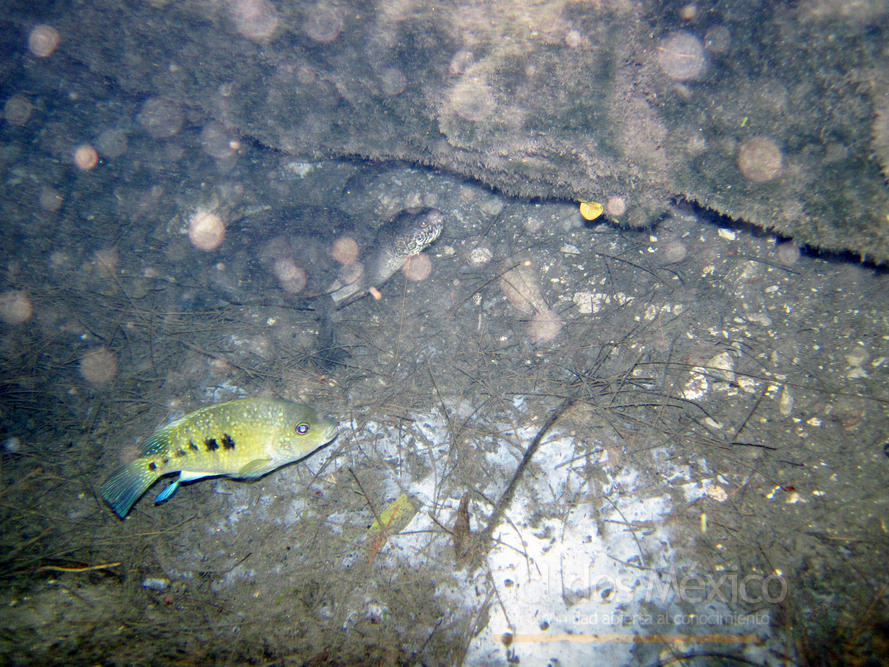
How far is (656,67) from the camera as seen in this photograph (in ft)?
10.1

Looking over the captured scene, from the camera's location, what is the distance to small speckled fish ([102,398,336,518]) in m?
2.50

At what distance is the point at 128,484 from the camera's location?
257cm

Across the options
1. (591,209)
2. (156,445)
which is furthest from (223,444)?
(591,209)

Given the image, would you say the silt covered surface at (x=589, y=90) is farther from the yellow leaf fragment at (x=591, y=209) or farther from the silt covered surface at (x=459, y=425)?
the yellow leaf fragment at (x=591, y=209)

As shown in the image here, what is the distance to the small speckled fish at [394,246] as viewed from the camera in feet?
16.5

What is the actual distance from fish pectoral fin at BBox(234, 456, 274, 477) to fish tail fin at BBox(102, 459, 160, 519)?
689mm

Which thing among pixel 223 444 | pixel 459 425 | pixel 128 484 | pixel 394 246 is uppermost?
pixel 394 246

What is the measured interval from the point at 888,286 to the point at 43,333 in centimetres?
1047

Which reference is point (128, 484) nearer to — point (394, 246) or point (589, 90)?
point (394, 246)

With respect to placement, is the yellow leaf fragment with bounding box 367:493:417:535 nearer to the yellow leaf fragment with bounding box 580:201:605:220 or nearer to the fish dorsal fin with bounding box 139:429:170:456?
the fish dorsal fin with bounding box 139:429:170:456

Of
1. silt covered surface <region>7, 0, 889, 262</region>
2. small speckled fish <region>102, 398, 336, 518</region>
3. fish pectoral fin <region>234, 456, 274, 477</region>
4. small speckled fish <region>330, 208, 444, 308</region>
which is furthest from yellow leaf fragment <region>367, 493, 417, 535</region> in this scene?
silt covered surface <region>7, 0, 889, 262</region>

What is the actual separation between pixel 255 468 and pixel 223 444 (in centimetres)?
30

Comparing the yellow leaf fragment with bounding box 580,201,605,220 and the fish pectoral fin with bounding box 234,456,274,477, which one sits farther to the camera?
the yellow leaf fragment with bounding box 580,201,605,220

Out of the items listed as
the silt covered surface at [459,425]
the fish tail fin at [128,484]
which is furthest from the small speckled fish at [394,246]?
the fish tail fin at [128,484]
